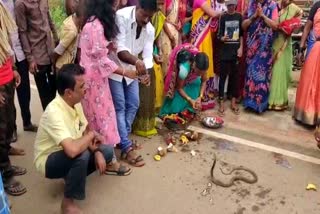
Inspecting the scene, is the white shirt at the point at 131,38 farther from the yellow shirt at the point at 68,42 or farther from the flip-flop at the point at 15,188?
the flip-flop at the point at 15,188

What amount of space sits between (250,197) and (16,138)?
8.22 ft

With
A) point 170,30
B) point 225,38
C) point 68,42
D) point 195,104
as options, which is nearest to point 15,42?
point 68,42

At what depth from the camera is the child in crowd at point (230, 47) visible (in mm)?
4562

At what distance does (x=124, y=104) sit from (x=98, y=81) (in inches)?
18.5

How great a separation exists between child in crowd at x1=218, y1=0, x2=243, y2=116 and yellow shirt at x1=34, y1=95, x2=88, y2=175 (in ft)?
7.80

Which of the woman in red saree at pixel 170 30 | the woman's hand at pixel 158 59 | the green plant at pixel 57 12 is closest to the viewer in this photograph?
the woman's hand at pixel 158 59

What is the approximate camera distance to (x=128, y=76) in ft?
10.5

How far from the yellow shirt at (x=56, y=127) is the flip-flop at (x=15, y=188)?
0.45 m

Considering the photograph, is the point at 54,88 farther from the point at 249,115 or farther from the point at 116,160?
the point at 249,115

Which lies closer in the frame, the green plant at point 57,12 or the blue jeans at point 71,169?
the blue jeans at point 71,169

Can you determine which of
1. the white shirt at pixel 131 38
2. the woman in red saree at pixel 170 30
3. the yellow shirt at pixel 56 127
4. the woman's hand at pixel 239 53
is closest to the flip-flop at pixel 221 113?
the woman's hand at pixel 239 53

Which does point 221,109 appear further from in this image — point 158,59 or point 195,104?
point 158,59

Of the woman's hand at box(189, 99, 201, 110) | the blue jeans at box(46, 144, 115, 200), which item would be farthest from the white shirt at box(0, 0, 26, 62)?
the woman's hand at box(189, 99, 201, 110)

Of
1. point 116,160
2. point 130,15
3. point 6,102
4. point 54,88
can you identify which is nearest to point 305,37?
point 130,15
